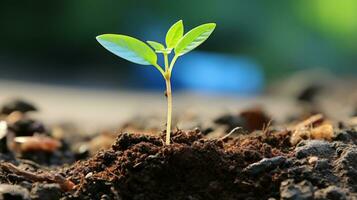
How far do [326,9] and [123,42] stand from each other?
741cm

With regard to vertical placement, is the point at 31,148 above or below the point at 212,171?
above

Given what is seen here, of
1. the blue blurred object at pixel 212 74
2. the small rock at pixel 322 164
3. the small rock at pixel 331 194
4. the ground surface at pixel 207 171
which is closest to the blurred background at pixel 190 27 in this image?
the blue blurred object at pixel 212 74

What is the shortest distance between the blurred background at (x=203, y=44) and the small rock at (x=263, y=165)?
5836 millimetres

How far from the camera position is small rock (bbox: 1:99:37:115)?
7.32 feet

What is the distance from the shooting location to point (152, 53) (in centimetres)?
114

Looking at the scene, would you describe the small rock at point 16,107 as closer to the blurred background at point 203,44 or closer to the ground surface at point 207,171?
the ground surface at point 207,171

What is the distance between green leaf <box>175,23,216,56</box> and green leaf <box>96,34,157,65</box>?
2.1 inches

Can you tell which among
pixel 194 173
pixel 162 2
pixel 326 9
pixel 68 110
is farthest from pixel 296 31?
pixel 194 173

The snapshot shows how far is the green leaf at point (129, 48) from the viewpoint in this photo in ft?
3.70

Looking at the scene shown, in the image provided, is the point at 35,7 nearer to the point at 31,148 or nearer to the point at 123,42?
the point at 31,148

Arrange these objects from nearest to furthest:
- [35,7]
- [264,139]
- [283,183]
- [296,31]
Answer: [283,183]
[264,139]
[35,7]
[296,31]

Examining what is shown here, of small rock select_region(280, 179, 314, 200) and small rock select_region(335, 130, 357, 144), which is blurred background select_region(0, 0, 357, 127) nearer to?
small rock select_region(335, 130, 357, 144)

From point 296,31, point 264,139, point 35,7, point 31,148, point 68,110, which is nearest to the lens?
point 264,139

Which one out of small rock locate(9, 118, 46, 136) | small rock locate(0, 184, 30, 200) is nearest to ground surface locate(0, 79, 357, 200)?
small rock locate(0, 184, 30, 200)
